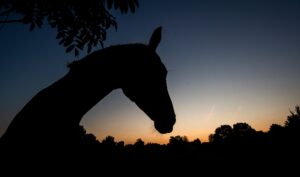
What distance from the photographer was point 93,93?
261 centimetres

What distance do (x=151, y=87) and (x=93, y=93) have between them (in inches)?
30.1

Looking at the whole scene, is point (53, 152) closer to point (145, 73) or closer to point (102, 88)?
point (102, 88)

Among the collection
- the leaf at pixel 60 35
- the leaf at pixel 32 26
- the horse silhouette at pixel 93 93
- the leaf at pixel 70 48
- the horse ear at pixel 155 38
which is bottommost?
the horse silhouette at pixel 93 93

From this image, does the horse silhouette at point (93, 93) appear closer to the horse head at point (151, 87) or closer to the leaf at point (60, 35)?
the horse head at point (151, 87)

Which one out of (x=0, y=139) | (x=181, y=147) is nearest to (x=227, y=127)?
(x=181, y=147)

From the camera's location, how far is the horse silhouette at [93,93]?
230 centimetres

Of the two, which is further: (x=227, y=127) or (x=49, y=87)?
(x=227, y=127)

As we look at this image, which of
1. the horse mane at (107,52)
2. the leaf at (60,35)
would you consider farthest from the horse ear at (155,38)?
the leaf at (60,35)

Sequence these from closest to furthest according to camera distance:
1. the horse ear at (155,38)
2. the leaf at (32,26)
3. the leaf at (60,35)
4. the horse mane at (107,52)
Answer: the horse mane at (107,52), the horse ear at (155,38), the leaf at (32,26), the leaf at (60,35)

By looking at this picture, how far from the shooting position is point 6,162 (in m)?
2.17

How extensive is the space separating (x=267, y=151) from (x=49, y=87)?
188 inches

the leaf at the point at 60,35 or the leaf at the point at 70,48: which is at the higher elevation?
the leaf at the point at 60,35

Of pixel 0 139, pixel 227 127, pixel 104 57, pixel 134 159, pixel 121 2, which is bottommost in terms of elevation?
pixel 0 139

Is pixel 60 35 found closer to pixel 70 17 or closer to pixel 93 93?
pixel 70 17
